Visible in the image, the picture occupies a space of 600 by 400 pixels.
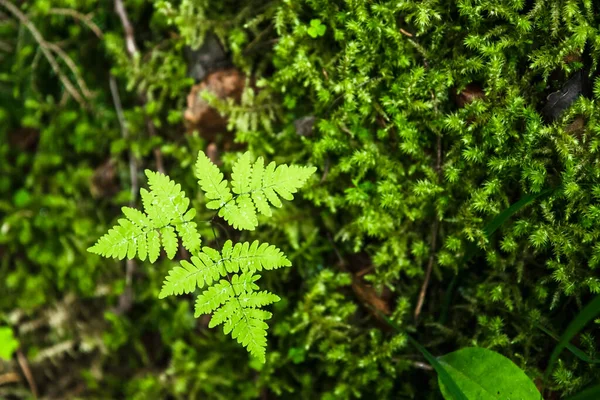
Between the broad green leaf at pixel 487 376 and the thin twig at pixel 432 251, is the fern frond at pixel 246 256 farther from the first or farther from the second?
the broad green leaf at pixel 487 376

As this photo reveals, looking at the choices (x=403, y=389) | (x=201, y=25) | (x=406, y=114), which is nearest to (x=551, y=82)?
(x=406, y=114)

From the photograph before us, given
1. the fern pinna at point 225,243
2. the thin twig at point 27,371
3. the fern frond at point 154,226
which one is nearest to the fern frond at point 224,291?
the fern pinna at point 225,243

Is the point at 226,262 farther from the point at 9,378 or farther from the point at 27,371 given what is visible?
the point at 9,378

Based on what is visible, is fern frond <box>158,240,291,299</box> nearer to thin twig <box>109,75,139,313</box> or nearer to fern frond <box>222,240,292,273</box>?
fern frond <box>222,240,292,273</box>

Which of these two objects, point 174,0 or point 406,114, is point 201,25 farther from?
point 406,114

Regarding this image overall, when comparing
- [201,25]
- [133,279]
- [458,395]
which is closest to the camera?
[458,395]

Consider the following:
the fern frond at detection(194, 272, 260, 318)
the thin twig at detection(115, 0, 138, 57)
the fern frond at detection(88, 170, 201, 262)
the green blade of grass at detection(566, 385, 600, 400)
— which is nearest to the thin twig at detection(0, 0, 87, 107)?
the thin twig at detection(115, 0, 138, 57)
